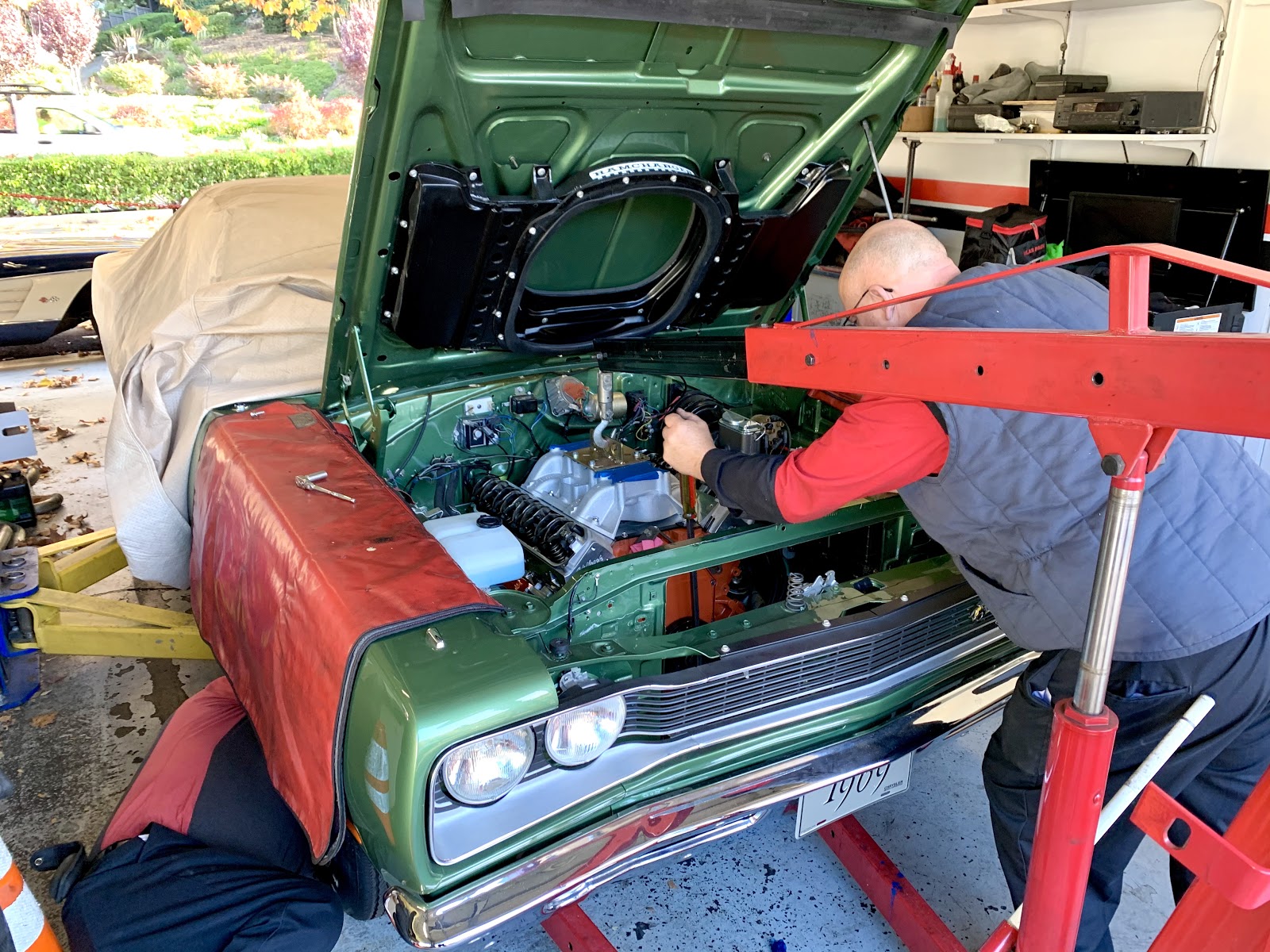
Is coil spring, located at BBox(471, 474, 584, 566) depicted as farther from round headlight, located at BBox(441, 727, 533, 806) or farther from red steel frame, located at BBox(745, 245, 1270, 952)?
red steel frame, located at BBox(745, 245, 1270, 952)

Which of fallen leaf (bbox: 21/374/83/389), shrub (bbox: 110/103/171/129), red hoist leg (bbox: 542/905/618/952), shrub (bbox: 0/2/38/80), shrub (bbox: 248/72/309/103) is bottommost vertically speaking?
fallen leaf (bbox: 21/374/83/389)

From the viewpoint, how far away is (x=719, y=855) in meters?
2.34

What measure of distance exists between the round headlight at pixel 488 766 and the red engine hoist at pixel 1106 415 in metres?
0.75

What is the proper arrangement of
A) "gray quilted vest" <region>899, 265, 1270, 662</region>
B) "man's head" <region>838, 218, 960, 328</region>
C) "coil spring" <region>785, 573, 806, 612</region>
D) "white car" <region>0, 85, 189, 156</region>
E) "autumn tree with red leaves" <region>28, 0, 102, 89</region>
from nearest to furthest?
"gray quilted vest" <region>899, 265, 1270, 662</region> < "man's head" <region>838, 218, 960, 328</region> < "coil spring" <region>785, 573, 806, 612</region> < "white car" <region>0, 85, 189, 156</region> < "autumn tree with red leaves" <region>28, 0, 102, 89</region>

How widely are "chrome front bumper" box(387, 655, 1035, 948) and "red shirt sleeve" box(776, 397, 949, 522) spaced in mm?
508

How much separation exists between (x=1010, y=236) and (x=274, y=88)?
10.4 meters

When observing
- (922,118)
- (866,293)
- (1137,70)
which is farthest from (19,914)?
(922,118)

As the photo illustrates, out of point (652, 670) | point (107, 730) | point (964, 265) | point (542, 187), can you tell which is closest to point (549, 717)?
point (652, 670)

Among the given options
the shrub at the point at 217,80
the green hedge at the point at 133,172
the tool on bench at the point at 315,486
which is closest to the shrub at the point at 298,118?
the green hedge at the point at 133,172

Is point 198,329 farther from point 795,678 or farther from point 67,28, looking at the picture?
point 67,28

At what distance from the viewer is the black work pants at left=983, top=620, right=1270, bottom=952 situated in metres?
1.63

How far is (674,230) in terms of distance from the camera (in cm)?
239

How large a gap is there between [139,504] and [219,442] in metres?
0.45

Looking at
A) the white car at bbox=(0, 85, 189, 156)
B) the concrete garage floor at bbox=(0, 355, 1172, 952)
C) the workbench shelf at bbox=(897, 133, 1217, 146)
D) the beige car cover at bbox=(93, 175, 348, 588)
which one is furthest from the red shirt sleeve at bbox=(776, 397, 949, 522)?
the white car at bbox=(0, 85, 189, 156)
